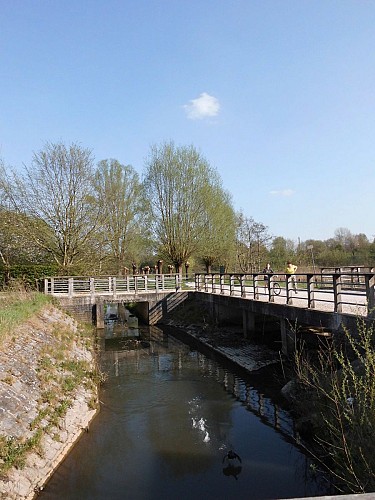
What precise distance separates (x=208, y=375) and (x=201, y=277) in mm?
13288

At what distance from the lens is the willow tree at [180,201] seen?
32844 mm

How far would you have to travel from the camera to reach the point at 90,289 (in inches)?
985

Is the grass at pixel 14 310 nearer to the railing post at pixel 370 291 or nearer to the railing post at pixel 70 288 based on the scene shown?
the railing post at pixel 70 288

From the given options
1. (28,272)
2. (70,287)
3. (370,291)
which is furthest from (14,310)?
(28,272)

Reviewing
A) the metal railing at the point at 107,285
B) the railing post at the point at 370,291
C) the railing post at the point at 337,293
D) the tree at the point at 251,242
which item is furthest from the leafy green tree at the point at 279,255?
the railing post at the point at 370,291

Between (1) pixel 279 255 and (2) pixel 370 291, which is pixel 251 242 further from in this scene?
(2) pixel 370 291

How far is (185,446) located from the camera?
322 inches

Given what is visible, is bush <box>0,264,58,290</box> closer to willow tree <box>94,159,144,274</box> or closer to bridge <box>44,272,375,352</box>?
bridge <box>44,272,375,352</box>

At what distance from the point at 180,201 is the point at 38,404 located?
25805 millimetres

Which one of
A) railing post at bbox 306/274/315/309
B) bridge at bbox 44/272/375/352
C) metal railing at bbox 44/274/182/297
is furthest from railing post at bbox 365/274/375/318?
metal railing at bbox 44/274/182/297

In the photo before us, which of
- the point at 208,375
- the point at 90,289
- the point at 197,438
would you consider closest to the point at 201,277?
the point at 90,289

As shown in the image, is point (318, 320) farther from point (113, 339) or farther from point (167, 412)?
point (113, 339)

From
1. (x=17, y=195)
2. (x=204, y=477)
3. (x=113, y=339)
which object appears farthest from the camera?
(x=17, y=195)

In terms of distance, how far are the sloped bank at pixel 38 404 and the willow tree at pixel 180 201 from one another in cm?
1993
